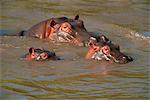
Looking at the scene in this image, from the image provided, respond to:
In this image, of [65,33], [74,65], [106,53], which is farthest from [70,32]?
[74,65]

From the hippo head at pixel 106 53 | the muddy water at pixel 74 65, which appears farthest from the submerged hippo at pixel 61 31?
the hippo head at pixel 106 53

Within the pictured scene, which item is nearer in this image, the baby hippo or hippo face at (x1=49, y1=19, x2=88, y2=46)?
the baby hippo

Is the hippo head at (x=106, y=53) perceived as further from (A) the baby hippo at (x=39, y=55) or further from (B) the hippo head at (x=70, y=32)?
(B) the hippo head at (x=70, y=32)

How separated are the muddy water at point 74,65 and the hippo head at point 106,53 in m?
0.12

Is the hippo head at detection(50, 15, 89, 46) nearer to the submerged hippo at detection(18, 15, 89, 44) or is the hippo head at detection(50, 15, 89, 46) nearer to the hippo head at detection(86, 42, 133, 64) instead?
the submerged hippo at detection(18, 15, 89, 44)

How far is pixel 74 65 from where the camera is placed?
827 centimetres

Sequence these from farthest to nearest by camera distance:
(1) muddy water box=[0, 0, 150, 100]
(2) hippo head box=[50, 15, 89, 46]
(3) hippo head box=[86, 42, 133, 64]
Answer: (2) hippo head box=[50, 15, 89, 46] → (3) hippo head box=[86, 42, 133, 64] → (1) muddy water box=[0, 0, 150, 100]

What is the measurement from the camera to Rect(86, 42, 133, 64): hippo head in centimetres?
834

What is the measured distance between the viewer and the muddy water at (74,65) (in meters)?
6.62

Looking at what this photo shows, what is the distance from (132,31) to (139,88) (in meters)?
5.09

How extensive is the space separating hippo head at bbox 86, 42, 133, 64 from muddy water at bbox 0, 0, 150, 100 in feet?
0.40

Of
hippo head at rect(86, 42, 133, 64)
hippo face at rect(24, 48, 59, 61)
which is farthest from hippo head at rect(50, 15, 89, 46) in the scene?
hippo face at rect(24, 48, 59, 61)

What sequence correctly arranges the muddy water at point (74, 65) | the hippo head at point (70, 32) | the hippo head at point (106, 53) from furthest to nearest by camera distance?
the hippo head at point (70, 32), the hippo head at point (106, 53), the muddy water at point (74, 65)

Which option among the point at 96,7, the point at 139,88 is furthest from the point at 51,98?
the point at 96,7
